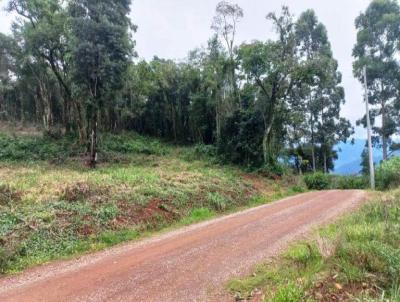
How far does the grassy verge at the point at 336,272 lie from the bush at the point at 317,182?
19181 millimetres

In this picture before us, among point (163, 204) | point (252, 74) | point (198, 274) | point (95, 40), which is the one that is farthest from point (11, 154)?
point (198, 274)

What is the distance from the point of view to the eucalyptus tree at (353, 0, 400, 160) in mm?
26438

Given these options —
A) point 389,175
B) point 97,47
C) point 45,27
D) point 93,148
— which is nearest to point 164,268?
point 93,148

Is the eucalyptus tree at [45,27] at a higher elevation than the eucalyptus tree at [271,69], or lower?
higher

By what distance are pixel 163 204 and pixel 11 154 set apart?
1415cm

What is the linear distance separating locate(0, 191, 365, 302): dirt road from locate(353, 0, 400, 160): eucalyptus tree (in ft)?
68.3

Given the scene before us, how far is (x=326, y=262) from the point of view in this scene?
16.8ft

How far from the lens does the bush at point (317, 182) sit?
25.1 meters

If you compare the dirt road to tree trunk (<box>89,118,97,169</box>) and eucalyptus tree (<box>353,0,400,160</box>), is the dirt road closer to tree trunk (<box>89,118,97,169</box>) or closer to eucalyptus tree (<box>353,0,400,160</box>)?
tree trunk (<box>89,118,97,169</box>)

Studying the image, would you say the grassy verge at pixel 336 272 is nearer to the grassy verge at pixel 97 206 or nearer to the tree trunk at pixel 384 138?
the grassy verge at pixel 97 206

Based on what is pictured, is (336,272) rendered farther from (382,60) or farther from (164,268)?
(382,60)

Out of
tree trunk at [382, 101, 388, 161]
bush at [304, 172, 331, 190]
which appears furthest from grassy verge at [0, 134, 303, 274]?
tree trunk at [382, 101, 388, 161]

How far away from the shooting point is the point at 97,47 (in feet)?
63.2

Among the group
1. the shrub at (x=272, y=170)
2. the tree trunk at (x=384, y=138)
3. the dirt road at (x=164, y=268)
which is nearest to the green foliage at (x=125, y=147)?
the shrub at (x=272, y=170)
